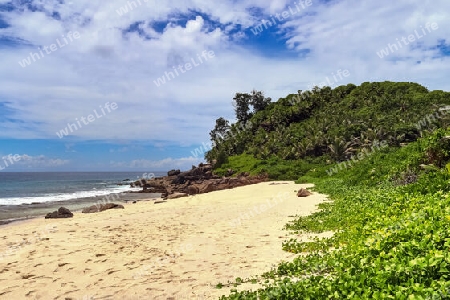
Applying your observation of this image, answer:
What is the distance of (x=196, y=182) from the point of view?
46750mm

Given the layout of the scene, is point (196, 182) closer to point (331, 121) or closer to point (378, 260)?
point (331, 121)

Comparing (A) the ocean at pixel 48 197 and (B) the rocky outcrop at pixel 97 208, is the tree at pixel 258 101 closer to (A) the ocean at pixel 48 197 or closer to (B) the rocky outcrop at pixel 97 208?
(A) the ocean at pixel 48 197

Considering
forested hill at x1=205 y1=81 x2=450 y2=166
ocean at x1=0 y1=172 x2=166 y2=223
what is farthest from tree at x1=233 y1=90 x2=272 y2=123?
ocean at x1=0 y1=172 x2=166 y2=223

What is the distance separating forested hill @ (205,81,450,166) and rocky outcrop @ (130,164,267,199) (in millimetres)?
6166

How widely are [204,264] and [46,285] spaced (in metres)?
3.95

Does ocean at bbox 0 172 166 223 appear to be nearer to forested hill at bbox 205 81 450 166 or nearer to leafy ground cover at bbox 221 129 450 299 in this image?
forested hill at bbox 205 81 450 166

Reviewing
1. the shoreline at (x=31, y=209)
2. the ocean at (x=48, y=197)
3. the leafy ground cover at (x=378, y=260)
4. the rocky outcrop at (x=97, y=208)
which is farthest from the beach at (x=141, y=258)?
the ocean at (x=48, y=197)

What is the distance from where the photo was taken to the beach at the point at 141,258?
7.66 meters

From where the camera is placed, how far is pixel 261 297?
5676 millimetres

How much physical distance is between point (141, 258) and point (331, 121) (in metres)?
56.7

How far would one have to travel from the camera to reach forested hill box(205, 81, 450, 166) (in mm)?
45250

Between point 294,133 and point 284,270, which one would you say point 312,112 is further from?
point 284,270

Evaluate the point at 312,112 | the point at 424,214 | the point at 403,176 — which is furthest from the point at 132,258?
the point at 312,112

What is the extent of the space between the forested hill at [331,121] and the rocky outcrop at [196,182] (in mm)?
6166
